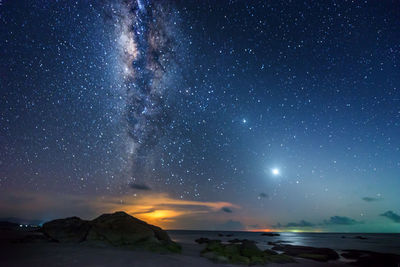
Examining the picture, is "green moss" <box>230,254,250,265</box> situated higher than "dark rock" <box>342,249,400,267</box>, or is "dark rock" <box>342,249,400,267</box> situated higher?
"green moss" <box>230,254,250,265</box>

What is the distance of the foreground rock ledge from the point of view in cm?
1889

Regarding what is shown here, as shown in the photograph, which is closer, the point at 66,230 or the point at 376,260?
the point at 66,230

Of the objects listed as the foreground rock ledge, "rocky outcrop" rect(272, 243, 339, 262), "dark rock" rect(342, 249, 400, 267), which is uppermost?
the foreground rock ledge

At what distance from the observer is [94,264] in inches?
481

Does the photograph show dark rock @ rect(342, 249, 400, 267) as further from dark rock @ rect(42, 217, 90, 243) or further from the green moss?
dark rock @ rect(42, 217, 90, 243)

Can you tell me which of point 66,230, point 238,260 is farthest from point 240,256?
point 66,230

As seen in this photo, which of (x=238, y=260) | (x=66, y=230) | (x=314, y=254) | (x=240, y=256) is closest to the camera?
(x=238, y=260)

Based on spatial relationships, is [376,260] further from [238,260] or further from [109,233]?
[109,233]

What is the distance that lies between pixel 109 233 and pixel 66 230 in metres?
4.50

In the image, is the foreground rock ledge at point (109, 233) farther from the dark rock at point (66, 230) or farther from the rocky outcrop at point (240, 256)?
the rocky outcrop at point (240, 256)

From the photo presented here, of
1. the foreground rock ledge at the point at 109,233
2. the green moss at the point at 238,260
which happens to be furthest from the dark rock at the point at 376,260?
the foreground rock ledge at the point at 109,233

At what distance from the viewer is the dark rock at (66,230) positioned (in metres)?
19.2

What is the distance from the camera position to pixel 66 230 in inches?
789

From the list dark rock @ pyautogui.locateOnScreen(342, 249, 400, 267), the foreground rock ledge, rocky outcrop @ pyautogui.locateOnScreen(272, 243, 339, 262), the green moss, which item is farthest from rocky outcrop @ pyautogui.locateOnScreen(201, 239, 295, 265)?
dark rock @ pyautogui.locateOnScreen(342, 249, 400, 267)
